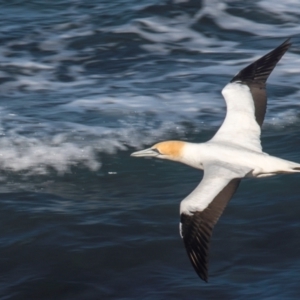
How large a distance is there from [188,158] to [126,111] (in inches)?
146

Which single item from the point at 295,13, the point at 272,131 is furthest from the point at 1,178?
the point at 295,13

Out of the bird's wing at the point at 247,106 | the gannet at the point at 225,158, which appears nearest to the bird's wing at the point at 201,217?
the gannet at the point at 225,158

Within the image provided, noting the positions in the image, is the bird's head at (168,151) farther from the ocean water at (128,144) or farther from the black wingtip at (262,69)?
the black wingtip at (262,69)

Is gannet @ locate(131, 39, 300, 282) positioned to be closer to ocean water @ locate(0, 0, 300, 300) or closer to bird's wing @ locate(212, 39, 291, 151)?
bird's wing @ locate(212, 39, 291, 151)

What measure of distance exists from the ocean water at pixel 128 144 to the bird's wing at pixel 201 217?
0.58 metres

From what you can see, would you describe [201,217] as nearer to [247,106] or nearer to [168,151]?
[168,151]

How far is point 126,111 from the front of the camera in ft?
35.7

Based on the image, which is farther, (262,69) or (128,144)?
(128,144)

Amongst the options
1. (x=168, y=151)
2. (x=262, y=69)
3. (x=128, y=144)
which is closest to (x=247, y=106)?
(x=262, y=69)

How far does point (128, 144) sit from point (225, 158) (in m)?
2.94

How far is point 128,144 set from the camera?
32.1ft

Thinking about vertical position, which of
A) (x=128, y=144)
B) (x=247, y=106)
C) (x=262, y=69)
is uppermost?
(x=262, y=69)

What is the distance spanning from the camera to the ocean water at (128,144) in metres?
6.76

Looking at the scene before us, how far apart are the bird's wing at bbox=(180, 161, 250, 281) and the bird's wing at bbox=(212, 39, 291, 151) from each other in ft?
4.06
